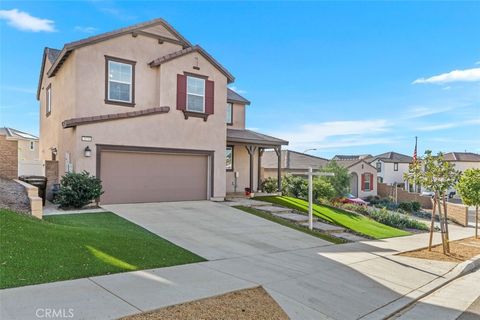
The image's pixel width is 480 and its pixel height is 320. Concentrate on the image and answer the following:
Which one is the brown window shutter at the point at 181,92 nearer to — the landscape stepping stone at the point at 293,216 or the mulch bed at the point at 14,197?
the landscape stepping stone at the point at 293,216

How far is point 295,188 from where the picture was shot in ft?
71.8

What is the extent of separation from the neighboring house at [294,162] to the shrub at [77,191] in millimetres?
20728

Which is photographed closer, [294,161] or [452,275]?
[452,275]

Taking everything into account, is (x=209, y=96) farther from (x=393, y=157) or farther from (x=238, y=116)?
(x=393, y=157)

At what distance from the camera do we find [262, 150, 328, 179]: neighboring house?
32.6m

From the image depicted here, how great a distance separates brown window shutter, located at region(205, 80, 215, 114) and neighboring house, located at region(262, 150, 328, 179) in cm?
1573

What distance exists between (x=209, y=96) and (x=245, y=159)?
544cm

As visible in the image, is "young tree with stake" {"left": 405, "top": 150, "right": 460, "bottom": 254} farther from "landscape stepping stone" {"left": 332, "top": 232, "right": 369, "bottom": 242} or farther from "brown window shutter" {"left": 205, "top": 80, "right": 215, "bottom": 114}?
"brown window shutter" {"left": 205, "top": 80, "right": 215, "bottom": 114}

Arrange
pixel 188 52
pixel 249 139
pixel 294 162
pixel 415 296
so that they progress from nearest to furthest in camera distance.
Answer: pixel 415 296 < pixel 188 52 < pixel 249 139 < pixel 294 162

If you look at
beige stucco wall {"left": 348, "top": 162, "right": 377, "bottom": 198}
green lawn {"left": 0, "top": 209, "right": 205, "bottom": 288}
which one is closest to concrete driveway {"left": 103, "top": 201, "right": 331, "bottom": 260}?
green lawn {"left": 0, "top": 209, "right": 205, "bottom": 288}

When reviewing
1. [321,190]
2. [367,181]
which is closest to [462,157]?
[367,181]

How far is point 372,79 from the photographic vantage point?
2247 centimetres

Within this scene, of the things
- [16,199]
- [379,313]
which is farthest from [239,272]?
[16,199]

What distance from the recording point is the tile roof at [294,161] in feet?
109
